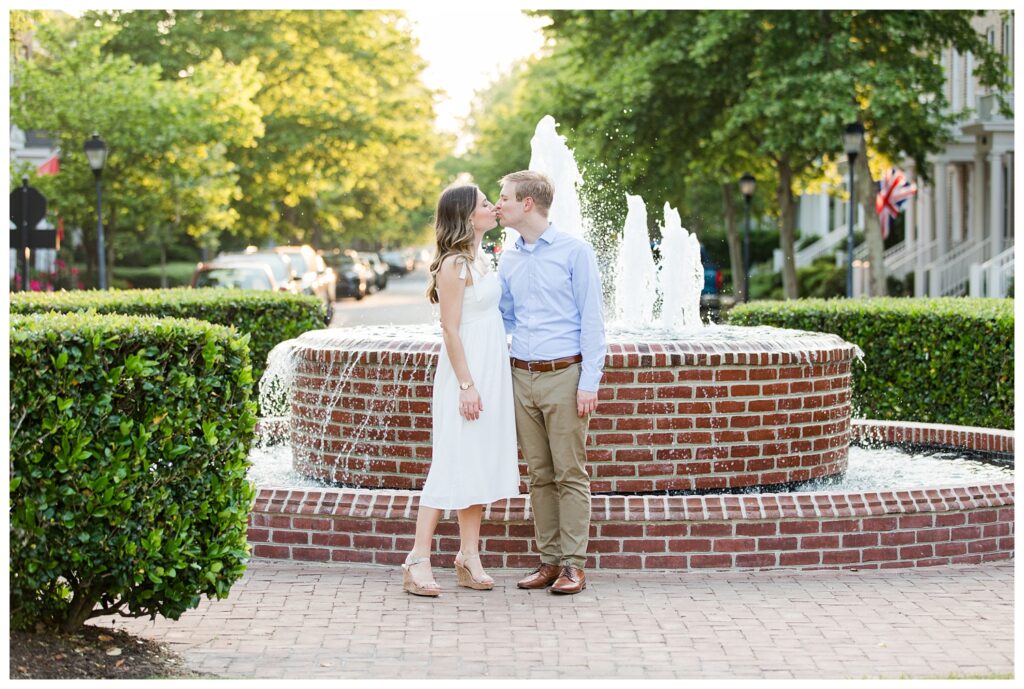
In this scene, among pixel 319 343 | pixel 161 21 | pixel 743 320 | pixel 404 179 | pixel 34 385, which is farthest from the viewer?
pixel 404 179

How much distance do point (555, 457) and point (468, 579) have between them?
27.8 inches

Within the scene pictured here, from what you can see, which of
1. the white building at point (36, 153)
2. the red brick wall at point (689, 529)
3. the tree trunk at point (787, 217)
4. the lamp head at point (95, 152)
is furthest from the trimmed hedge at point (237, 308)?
the tree trunk at point (787, 217)

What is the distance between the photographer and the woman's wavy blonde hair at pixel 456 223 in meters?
6.28

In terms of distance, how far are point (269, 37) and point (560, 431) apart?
35295 mm

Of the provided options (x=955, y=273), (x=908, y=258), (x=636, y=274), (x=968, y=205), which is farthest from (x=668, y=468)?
(x=908, y=258)

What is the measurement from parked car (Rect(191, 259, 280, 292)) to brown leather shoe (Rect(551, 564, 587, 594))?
896 inches

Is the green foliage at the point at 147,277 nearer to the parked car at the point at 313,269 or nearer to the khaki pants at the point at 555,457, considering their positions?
the parked car at the point at 313,269

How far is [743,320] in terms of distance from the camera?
1335cm

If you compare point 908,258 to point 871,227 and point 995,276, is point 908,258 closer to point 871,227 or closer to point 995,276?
point 995,276

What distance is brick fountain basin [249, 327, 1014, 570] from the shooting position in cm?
697

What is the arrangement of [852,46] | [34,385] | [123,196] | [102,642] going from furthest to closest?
[123,196], [852,46], [102,642], [34,385]

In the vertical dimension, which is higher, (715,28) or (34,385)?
(715,28)

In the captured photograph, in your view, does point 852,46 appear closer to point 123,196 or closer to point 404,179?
point 123,196

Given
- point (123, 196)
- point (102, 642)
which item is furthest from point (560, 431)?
point (123, 196)
